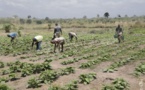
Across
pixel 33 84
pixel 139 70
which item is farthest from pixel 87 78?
pixel 139 70

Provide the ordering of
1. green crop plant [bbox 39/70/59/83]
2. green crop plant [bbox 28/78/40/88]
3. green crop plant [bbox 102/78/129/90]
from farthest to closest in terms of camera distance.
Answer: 1. green crop plant [bbox 39/70/59/83]
2. green crop plant [bbox 28/78/40/88]
3. green crop plant [bbox 102/78/129/90]

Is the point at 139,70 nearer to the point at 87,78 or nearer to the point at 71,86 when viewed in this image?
the point at 87,78

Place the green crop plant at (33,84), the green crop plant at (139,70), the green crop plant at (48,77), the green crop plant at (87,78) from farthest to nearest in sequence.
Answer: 1. the green crop plant at (139,70)
2. the green crop plant at (48,77)
3. the green crop plant at (87,78)
4. the green crop plant at (33,84)

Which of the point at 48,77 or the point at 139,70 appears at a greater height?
the point at 48,77

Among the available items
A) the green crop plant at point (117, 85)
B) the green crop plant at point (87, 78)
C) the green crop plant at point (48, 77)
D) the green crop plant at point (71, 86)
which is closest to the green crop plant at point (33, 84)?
the green crop plant at point (48, 77)

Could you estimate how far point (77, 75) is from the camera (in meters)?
12.5

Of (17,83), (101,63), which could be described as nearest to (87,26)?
(101,63)

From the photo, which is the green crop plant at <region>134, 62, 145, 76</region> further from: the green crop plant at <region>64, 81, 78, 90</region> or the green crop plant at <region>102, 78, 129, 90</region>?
the green crop plant at <region>64, 81, 78, 90</region>

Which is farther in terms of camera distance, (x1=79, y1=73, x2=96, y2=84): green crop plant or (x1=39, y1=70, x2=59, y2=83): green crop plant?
(x1=39, y1=70, x2=59, y2=83): green crop plant

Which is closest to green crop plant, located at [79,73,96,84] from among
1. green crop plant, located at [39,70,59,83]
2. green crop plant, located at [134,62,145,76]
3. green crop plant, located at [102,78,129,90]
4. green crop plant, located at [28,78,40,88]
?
green crop plant, located at [102,78,129,90]

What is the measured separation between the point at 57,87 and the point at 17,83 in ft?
8.21

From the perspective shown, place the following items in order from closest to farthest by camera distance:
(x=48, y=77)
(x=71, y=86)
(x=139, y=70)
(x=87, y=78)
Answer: (x=71, y=86) → (x=87, y=78) → (x=48, y=77) → (x=139, y=70)

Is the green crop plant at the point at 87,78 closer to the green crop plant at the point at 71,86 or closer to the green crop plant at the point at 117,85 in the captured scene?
the green crop plant at the point at 71,86

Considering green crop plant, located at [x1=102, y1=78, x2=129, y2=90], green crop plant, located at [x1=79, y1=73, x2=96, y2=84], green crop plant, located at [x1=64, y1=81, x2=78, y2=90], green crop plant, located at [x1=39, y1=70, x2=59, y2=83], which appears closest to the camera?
green crop plant, located at [x1=102, y1=78, x2=129, y2=90]
